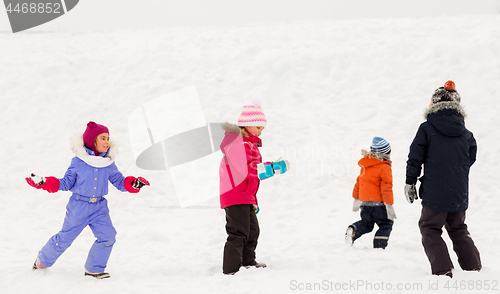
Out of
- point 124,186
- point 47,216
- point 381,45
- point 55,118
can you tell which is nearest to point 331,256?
point 124,186

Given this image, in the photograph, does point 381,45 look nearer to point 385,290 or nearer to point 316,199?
point 316,199

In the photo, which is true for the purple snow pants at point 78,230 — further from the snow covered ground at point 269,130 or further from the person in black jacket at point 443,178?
the person in black jacket at point 443,178

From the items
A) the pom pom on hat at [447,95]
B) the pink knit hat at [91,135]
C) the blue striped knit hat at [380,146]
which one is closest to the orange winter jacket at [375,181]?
the blue striped knit hat at [380,146]

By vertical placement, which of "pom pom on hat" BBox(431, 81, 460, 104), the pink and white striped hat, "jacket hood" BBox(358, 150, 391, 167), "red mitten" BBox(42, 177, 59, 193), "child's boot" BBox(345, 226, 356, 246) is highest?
the pink and white striped hat

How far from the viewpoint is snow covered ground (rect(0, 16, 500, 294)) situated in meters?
4.30

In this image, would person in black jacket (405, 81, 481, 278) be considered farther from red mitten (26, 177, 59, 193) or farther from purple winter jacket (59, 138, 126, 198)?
red mitten (26, 177, 59, 193)

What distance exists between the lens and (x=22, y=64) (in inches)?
492

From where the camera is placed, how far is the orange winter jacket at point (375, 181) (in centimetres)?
522

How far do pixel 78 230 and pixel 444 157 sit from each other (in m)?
3.55

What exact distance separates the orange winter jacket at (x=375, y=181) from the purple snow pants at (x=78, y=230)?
9.82 feet

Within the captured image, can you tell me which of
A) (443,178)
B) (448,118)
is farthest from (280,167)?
(448,118)

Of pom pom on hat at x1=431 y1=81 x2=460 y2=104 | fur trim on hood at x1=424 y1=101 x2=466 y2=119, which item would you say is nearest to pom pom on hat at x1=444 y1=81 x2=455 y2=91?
pom pom on hat at x1=431 y1=81 x2=460 y2=104

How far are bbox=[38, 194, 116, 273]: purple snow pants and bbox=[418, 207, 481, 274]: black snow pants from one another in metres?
3.03

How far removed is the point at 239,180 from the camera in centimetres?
427
